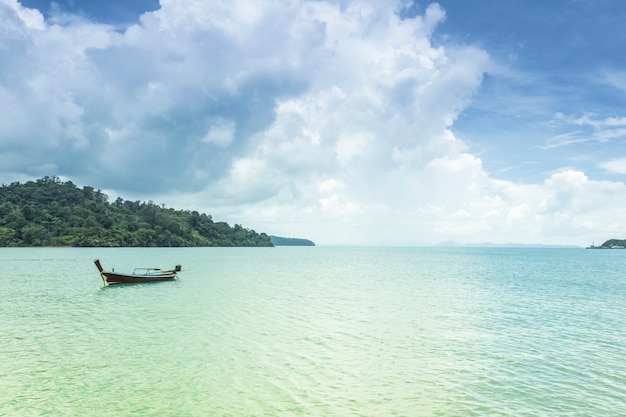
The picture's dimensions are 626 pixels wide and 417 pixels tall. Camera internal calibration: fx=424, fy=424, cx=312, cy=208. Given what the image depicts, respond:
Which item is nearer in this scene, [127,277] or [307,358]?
[307,358]

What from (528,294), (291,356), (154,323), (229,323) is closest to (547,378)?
(291,356)

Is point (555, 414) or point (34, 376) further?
point (34, 376)

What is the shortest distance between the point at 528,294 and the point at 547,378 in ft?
109

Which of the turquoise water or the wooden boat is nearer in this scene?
the turquoise water

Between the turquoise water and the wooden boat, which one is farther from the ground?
the wooden boat

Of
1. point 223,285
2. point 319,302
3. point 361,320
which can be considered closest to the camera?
point 361,320

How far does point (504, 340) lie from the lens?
2427 cm

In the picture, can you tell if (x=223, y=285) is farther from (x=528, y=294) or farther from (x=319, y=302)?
(x=528, y=294)

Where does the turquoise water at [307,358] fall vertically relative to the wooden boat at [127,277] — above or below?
below

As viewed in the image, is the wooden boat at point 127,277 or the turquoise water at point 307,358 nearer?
the turquoise water at point 307,358

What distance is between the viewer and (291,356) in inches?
798

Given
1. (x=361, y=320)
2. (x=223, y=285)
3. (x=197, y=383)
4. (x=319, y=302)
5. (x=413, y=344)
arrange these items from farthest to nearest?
(x=223, y=285) < (x=319, y=302) < (x=361, y=320) < (x=413, y=344) < (x=197, y=383)

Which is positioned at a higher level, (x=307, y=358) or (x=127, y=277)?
(x=127, y=277)

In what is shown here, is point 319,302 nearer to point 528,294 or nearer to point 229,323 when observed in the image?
point 229,323
